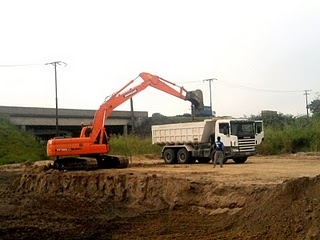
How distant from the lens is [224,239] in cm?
1029

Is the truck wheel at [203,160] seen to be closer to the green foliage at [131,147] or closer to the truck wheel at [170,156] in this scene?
the truck wheel at [170,156]

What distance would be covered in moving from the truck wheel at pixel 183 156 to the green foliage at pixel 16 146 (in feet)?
55.1

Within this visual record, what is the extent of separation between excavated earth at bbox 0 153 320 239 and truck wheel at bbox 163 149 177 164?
9.45m

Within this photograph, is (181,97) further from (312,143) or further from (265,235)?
(265,235)

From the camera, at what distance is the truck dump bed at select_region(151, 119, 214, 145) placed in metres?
28.7

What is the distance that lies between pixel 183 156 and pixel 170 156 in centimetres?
98

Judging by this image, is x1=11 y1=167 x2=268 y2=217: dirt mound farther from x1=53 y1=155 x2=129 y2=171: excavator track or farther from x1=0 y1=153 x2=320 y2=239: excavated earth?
x1=53 y1=155 x2=129 y2=171: excavator track

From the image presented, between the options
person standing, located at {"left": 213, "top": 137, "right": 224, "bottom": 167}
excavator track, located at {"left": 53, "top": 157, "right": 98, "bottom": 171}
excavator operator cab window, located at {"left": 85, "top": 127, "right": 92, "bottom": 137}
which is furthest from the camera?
excavator operator cab window, located at {"left": 85, "top": 127, "right": 92, "bottom": 137}

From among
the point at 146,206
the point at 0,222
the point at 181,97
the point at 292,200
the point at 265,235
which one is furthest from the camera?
the point at 181,97

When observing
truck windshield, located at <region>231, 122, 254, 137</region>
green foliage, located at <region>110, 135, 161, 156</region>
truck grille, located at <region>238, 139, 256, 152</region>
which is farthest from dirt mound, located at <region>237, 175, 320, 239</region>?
green foliage, located at <region>110, 135, 161, 156</region>

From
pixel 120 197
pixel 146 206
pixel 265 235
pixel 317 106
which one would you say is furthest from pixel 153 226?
pixel 317 106

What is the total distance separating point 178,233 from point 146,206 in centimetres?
502

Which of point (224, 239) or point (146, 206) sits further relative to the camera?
point (146, 206)

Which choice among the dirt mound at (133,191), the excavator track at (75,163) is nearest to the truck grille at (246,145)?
the excavator track at (75,163)
